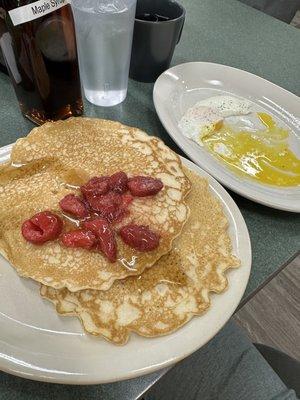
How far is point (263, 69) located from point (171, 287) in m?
1.13

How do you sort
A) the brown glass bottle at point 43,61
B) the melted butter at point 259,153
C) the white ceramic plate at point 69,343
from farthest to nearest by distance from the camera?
the melted butter at point 259,153
the brown glass bottle at point 43,61
the white ceramic plate at point 69,343

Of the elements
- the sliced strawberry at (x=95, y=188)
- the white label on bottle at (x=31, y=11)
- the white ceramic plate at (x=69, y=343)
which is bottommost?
the white ceramic plate at (x=69, y=343)

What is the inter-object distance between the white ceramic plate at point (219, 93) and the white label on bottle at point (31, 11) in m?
0.40

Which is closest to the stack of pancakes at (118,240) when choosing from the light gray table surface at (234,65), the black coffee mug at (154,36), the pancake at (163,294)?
the pancake at (163,294)

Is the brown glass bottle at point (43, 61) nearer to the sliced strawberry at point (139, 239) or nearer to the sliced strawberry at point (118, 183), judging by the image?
the sliced strawberry at point (118, 183)

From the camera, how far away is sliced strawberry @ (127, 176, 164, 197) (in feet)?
2.48

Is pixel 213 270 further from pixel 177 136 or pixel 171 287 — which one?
pixel 177 136

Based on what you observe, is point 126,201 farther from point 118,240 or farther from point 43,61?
point 43,61

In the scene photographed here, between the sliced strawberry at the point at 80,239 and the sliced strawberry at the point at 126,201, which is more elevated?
the sliced strawberry at the point at 126,201

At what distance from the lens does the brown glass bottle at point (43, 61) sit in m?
0.80

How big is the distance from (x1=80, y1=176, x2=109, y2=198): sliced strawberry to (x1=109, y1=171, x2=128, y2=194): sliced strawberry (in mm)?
12

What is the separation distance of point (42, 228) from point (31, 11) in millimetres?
489

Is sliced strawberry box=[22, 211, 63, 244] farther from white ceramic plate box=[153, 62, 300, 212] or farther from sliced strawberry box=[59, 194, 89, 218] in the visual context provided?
white ceramic plate box=[153, 62, 300, 212]

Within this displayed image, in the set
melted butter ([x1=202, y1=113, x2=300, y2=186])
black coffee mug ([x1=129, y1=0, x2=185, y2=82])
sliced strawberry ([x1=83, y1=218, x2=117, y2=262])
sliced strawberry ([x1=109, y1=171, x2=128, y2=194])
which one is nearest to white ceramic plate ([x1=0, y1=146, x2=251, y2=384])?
sliced strawberry ([x1=83, y1=218, x2=117, y2=262])
